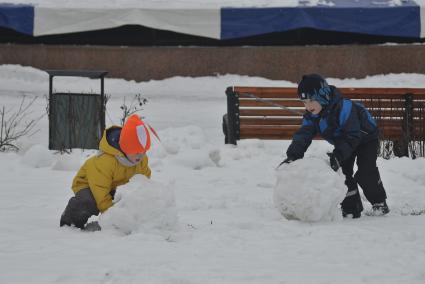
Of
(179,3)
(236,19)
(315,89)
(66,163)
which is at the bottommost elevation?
(66,163)

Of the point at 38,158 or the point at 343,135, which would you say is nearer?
the point at 343,135

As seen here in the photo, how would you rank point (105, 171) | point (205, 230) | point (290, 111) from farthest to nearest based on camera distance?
point (290, 111) < point (205, 230) < point (105, 171)

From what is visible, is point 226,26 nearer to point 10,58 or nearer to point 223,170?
point 10,58

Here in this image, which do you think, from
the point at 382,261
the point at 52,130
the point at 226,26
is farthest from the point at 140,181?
the point at 226,26

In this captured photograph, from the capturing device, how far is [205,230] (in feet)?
16.5

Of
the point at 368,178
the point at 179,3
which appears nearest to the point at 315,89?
the point at 368,178

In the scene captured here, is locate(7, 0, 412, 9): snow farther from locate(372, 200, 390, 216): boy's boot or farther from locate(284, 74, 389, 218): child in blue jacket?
locate(372, 200, 390, 216): boy's boot

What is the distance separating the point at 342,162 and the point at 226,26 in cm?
1314

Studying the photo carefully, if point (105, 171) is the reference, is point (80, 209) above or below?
below

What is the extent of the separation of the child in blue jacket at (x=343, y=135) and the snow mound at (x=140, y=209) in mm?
1378

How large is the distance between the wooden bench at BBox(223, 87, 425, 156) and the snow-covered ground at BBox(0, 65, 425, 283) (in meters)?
1.21

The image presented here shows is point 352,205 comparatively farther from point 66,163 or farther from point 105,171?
point 66,163

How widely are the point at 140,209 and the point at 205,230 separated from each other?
567 millimetres

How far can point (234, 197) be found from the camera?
6.89 metres
